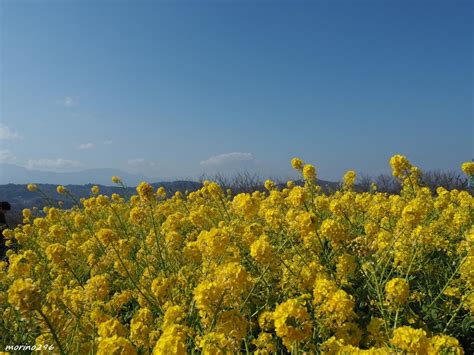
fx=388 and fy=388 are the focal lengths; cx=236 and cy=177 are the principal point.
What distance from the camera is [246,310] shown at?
3.21 m

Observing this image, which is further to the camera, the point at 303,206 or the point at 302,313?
the point at 303,206

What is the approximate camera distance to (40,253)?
20.6 ft

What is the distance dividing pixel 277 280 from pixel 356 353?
6.49 ft

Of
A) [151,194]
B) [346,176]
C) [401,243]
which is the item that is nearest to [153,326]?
[151,194]

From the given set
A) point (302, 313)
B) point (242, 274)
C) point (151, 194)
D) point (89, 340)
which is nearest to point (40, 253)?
point (151, 194)

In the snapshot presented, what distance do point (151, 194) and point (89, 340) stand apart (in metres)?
1.56

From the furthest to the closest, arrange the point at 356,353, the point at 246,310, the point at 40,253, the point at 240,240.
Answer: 1. the point at 40,253
2. the point at 240,240
3. the point at 246,310
4. the point at 356,353

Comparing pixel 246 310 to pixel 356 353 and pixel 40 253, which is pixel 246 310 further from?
pixel 40 253

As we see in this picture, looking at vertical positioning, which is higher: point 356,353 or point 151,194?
point 151,194

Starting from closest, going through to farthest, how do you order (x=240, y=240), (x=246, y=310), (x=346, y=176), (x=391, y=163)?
(x=246, y=310) → (x=240, y=240) → (x=391, y=163) → (x=346, y=176)

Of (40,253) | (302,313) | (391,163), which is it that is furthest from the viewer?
(40,253)

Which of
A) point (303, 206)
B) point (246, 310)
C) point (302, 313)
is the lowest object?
point (246, 310)

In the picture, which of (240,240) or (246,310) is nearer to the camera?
(246,310)

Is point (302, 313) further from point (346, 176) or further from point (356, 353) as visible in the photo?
point (346, 176)
